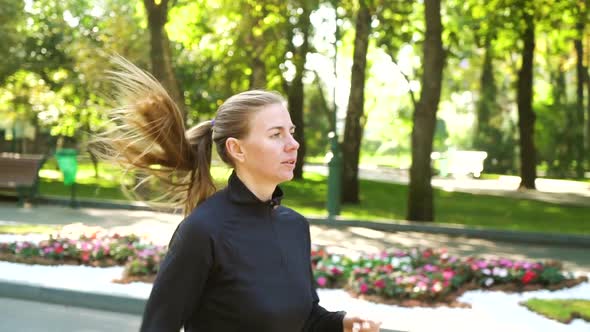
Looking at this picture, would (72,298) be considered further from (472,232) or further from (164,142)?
(472,232)

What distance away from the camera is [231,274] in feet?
9.14

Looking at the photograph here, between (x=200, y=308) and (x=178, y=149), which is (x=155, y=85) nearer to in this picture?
(x=178, y=149)

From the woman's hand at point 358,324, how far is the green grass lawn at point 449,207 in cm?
1574

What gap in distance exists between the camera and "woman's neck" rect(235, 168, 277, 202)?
2955mm

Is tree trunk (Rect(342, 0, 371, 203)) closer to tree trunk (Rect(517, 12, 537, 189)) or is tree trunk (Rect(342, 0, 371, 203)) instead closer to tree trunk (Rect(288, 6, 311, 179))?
tree trunk (Rect(288, 6, 311, 179))

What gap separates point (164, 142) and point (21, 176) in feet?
62.4

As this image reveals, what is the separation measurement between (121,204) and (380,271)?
11.8 m

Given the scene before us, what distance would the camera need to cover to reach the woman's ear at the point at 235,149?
9.76 feet

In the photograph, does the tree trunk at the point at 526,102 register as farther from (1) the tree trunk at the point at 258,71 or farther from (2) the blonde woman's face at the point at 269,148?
(2) the blonde woman's face at the point at 269,148

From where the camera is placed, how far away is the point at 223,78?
34000 millimetres

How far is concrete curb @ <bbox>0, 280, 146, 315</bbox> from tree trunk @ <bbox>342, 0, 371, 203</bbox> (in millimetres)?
14346

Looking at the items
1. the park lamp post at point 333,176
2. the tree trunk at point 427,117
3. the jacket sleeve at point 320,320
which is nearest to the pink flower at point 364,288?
the jacket sleeve at point 320,320

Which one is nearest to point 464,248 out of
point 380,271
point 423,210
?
point 423,210

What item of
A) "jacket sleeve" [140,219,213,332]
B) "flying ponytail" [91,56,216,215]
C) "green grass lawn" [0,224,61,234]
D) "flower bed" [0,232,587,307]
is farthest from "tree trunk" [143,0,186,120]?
"jacket sleeve" [140,219,213,332]
